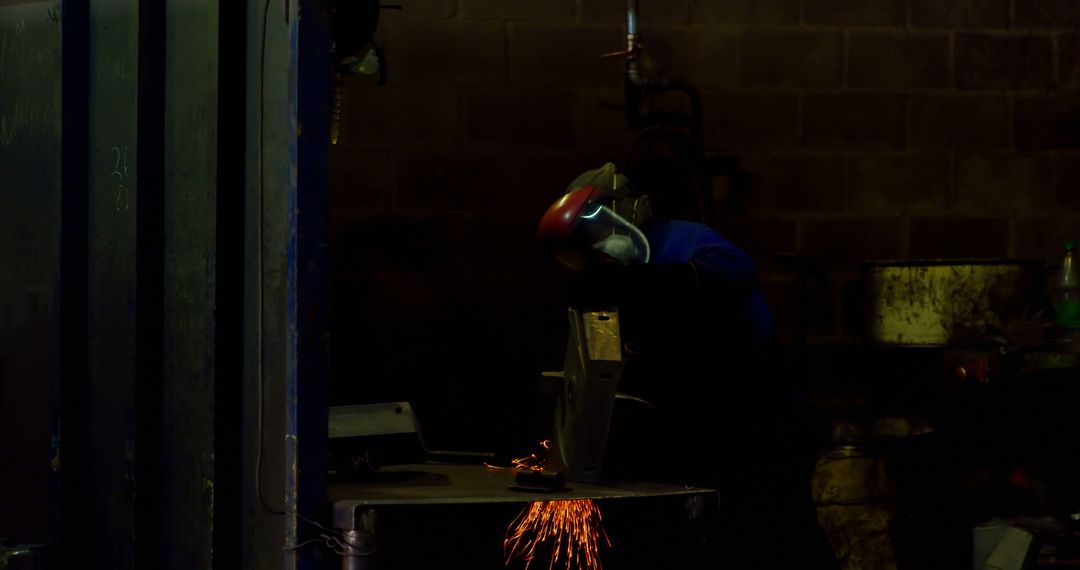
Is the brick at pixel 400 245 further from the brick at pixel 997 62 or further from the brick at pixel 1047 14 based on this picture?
the brick at pixel 1047 14

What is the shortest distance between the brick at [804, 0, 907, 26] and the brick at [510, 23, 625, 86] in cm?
89

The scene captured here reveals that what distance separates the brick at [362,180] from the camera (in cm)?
475

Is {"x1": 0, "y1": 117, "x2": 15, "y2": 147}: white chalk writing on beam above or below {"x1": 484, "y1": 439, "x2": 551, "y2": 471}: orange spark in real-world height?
above

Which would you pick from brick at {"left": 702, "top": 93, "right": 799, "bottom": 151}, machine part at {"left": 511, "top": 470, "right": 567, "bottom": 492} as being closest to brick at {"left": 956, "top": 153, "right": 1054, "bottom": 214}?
brick at {"left": 702, "top": 93, "right": 799, "bottom": 151}

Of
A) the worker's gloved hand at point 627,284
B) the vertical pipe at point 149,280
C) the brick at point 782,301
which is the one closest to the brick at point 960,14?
the brick at point 782,301

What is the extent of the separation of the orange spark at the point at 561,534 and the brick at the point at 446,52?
255 centimetres

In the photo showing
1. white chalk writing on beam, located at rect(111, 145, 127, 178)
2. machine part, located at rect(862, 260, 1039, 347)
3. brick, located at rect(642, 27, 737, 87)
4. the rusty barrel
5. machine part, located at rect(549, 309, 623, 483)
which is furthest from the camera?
brick, located at rect(642, 27, 737, 87)

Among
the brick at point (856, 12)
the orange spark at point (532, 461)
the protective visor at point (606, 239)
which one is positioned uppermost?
the brick at point (856, 12)

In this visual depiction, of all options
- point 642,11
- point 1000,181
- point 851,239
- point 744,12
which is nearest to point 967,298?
point 851,239

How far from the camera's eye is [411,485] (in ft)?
9.08

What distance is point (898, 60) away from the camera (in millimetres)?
5145

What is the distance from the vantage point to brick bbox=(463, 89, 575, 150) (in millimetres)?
4855

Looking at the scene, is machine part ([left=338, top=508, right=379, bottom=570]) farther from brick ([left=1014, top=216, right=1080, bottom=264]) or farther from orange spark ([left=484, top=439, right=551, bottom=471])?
brick ([left=1014, top=216, right=1080, bottom=264])

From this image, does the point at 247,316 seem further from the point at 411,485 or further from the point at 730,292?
the point at 730,292
